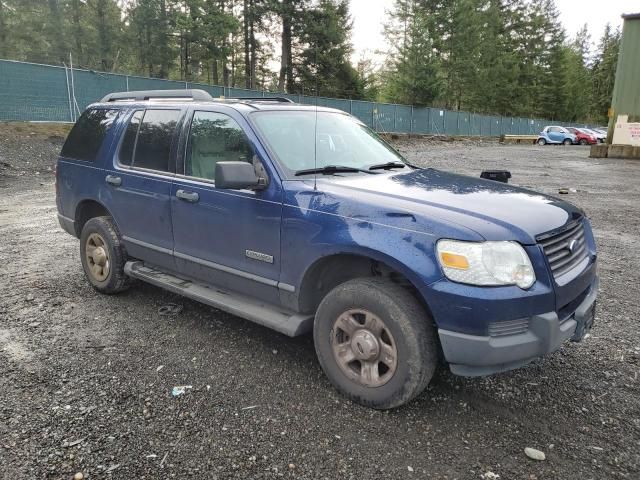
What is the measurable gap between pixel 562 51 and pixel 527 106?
1119 centimetres

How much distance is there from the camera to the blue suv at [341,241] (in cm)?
268

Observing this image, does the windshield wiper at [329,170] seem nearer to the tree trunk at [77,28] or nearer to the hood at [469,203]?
the hood at [469,203]

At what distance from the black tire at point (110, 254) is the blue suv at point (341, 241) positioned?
18 millimetres

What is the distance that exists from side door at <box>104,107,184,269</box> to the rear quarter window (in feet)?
1.25

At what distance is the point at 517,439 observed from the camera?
2795mm

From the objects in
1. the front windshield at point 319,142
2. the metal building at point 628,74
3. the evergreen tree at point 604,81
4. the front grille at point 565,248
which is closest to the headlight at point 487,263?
the front grille at point 565,248

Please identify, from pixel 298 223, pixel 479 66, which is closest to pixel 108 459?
pixel 298 223

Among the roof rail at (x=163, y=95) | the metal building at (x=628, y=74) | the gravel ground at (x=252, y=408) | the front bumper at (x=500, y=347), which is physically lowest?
the gravel ground at (x=252, y=408)

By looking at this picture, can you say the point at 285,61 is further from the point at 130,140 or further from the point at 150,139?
the point at 150,139

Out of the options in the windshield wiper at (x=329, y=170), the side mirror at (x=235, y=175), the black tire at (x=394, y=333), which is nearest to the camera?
the black tire at (x=394, y=333)

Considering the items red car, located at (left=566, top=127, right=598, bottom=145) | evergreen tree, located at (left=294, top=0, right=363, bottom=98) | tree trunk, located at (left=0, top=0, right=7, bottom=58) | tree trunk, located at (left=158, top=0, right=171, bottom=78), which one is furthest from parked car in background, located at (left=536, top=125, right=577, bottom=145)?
tree trunk, located at (left=0, top=0, right=7, bottom=58)

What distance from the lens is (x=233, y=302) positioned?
373cm

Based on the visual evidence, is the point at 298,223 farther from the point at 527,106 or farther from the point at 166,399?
the point at 527,106

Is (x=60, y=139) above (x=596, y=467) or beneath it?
above
